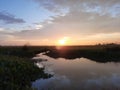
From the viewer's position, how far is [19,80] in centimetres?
1981

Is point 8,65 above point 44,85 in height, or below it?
above

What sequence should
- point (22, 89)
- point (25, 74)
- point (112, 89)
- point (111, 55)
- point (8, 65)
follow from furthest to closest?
point (111, 55) < point (8, 65) < point (25, 74) < point (112, 89) < point (22, 89)

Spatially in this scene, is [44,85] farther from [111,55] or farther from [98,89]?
[111,55]

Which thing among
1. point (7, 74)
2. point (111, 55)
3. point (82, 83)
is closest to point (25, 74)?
point (7, 74)

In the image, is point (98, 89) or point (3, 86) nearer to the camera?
point (3, 86)

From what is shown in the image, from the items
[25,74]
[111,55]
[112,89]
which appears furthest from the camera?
[111,55]

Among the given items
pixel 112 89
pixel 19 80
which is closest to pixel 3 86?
pixel 19 80

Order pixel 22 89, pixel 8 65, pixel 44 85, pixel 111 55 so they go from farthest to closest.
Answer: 1. pixel 111 55
2. pixel 8 65
3. pixel 44 85
4. pixel 22 89

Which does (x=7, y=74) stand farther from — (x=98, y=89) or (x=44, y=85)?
(x=98, y=89)

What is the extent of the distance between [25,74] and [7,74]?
2.87m

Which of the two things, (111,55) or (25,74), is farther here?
(111,55)

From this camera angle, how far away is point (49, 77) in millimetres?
24422

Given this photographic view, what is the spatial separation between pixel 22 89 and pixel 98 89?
264 inches

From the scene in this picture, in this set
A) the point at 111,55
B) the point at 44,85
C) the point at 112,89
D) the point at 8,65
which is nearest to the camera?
the point at 112,89
